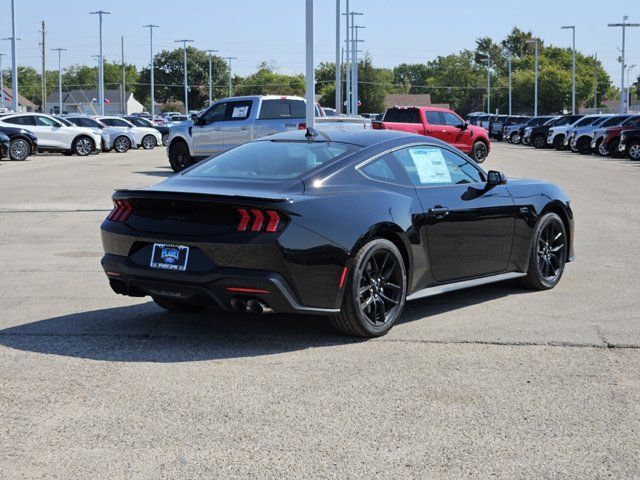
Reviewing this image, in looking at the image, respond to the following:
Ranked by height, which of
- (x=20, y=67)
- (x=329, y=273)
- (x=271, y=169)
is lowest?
(x=329, y=273)

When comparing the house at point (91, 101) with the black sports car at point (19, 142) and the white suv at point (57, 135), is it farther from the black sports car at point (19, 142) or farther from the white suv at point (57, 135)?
the black sports car at point (19, 142)

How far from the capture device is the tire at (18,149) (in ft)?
110

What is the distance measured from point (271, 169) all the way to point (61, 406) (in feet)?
8.28

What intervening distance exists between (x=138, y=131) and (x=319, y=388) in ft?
141

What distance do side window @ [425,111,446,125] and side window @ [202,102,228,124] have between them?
28.7ft

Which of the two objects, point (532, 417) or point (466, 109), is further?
point (466, 109)

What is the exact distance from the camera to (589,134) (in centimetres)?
4481

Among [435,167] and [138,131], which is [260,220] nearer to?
[435,167]

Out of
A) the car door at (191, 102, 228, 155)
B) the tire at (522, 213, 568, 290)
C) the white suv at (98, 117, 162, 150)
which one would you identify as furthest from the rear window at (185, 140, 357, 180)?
the white suv at (98, 117, 162, 150)

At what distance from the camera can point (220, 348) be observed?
650 centimetres

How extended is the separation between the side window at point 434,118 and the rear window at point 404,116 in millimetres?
350

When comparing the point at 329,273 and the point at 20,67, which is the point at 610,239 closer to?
the point at 329,273

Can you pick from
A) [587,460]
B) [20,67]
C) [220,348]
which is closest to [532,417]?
[587,460]

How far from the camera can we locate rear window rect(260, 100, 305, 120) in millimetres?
25391
